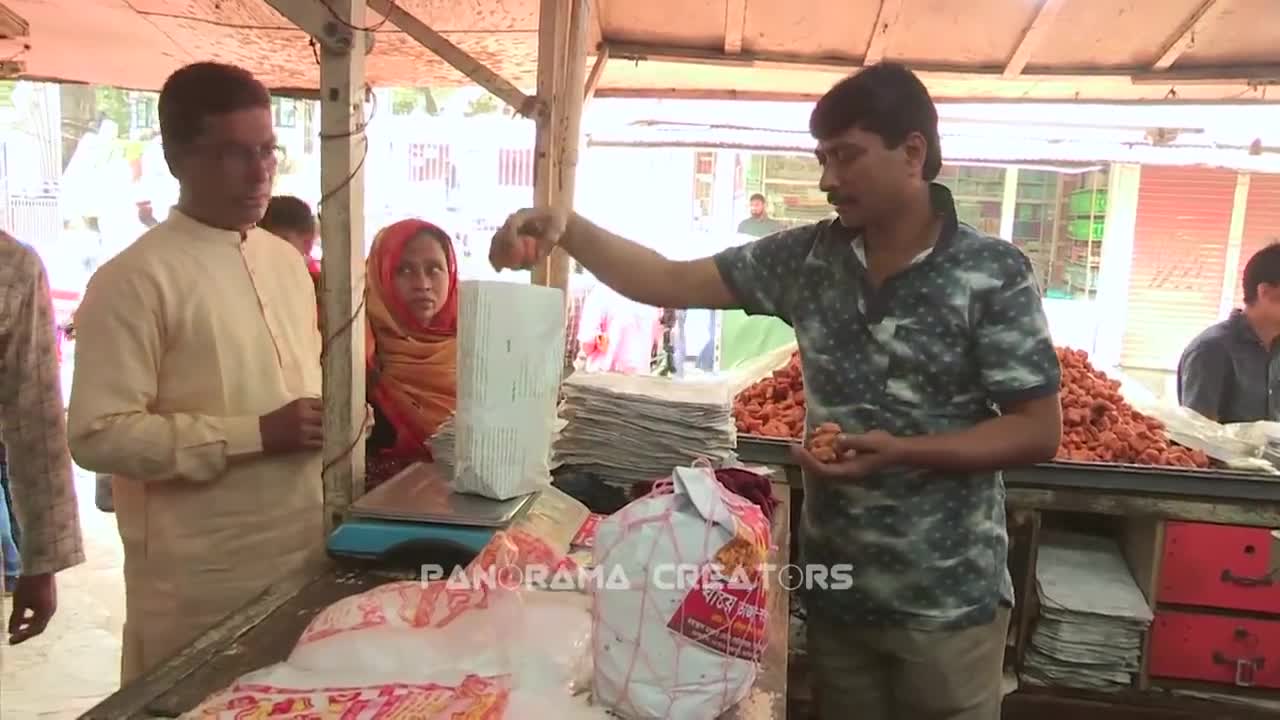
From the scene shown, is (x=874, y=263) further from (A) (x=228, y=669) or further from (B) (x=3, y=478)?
(B) (x=3, y=478)

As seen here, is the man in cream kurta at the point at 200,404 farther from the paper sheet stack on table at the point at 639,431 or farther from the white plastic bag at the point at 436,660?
the paper sheet stack on table at the point at 639,431

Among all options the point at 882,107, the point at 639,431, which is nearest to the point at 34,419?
the point at 639,431

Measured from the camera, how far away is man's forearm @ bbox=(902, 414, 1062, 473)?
151cm

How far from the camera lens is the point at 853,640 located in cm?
171

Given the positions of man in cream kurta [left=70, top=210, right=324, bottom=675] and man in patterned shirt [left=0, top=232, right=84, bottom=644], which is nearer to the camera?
man in cream kurta [left=70, top=210, right=324, bottom=675]

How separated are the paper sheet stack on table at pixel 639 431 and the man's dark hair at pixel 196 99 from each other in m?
0.88

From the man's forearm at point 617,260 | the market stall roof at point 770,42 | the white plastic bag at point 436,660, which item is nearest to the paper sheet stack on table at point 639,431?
the man's forearm at point 617,260

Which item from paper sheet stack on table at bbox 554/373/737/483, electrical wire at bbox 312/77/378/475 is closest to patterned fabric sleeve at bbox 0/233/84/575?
electrical wire at bbox 312/77/378/475

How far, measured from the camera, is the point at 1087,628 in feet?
9.32

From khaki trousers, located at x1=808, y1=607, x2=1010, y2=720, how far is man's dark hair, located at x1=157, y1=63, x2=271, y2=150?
1.38 m

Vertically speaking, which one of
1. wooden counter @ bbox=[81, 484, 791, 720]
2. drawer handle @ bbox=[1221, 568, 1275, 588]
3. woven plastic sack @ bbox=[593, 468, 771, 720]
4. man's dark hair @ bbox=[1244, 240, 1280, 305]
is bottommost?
drawer handle @ bbox=[1221, 568, 1275, 588]

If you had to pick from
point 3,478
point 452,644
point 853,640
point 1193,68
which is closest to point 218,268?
point 452,644

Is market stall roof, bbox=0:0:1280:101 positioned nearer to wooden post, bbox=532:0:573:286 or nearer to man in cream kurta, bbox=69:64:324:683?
wooden post, bbox=532:0:573:286

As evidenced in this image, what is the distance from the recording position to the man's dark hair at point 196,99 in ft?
5.22
